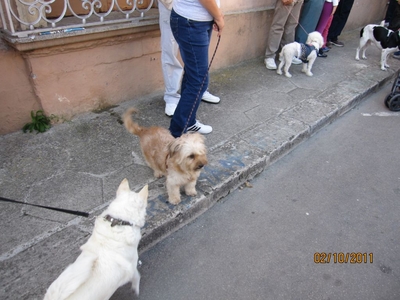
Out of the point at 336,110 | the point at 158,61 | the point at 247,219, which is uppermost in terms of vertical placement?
the point at 158,61

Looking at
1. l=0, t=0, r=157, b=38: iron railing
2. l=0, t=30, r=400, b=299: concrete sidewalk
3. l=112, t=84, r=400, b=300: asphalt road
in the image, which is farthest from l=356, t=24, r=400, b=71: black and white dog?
l=0, t=0, r=157, b=38: iron railing

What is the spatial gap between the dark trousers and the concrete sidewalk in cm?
264

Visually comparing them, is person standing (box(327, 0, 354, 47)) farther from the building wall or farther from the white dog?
the white dog

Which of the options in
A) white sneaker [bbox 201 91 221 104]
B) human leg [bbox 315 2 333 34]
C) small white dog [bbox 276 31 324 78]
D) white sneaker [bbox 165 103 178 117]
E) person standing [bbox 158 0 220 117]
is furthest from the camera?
human leg [bbox 315 2 333 34]

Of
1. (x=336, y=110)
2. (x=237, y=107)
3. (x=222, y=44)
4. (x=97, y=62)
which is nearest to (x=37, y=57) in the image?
(x=97, y=62)

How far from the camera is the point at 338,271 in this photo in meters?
2.31

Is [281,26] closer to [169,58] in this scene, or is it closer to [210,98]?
[210,98]

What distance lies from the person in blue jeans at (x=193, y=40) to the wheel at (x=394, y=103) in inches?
132

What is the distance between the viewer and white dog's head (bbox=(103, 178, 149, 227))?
70.5 inches

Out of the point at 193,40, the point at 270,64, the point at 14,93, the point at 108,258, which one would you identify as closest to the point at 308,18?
the point at 270,64

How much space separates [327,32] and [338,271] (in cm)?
618

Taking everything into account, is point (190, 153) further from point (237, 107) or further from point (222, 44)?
point (222, 44)

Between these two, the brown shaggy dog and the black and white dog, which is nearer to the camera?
the brown shaggy dog
